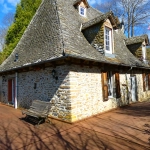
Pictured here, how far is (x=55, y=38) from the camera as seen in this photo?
7.71 m

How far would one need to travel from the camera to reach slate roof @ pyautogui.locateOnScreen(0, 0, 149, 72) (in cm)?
723

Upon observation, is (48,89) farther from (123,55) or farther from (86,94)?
(123,55)

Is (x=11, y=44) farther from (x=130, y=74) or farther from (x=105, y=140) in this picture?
(x=105, y=140)

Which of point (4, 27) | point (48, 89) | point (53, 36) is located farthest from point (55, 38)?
point (4, 27)

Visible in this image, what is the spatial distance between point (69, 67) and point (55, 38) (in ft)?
6.49

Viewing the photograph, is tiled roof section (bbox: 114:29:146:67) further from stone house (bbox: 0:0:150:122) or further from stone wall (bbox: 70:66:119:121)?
stone wall (bbox: 70:66:119:121)

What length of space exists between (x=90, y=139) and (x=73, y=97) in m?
2.07

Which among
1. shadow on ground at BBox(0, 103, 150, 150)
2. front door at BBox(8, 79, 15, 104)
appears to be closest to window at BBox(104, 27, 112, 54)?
shadow on ground at BBox(0, 103, 150, 150)

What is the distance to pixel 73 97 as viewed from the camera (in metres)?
6.62

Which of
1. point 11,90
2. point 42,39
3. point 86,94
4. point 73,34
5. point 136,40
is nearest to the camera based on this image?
point 86,94

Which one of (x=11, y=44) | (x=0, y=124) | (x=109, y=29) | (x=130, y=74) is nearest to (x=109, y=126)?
(x=0, y=124)

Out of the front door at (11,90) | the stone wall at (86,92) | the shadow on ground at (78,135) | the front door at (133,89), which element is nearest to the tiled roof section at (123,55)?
the front door at (133,89)

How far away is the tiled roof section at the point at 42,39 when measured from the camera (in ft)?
24.6

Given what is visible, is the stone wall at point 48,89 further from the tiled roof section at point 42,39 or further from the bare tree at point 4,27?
the bare tree at point 4,27
